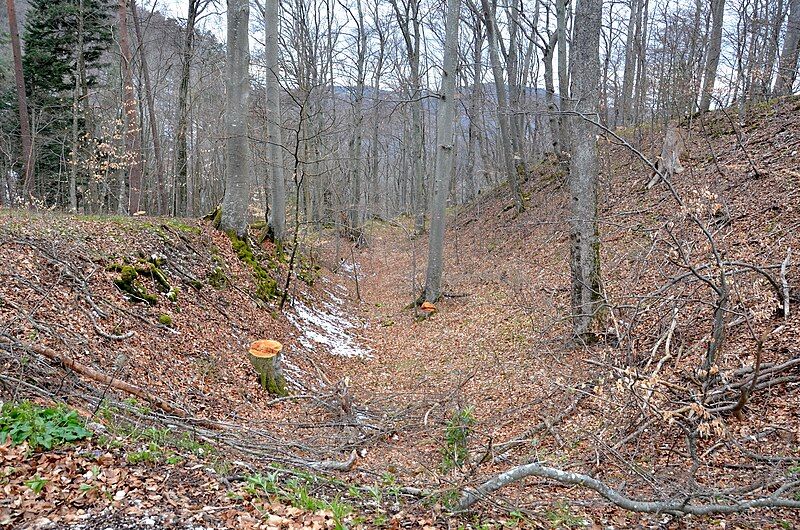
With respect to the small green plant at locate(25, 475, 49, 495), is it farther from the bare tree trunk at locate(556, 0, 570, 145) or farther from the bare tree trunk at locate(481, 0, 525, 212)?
the bare tree trunk at locate(481, 0, 525, 212)

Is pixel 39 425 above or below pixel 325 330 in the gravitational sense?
above

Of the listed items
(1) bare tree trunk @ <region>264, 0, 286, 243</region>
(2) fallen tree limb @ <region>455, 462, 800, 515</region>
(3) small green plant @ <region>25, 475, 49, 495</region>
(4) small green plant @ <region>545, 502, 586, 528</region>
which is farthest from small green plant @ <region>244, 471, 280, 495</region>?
(1) bare tree trunk @ <region>264, 0, 286, 243</region>

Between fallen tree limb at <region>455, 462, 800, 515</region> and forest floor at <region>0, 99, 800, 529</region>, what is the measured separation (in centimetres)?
12

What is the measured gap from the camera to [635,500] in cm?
365

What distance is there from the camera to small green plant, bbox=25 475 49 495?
9.95 ft

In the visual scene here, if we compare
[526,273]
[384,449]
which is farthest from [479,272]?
[384,449]

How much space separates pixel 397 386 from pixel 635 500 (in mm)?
4734

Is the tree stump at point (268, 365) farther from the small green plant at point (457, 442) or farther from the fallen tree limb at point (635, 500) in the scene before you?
the fallen tree limb at point (635, 500)

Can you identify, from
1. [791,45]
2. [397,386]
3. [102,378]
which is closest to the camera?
[102,378]

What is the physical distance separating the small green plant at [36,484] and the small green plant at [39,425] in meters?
0.32

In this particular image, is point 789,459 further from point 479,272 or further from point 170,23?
point 170,23

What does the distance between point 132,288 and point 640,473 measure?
6.78m

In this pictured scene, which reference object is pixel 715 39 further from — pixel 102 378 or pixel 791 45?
pixel 102 378

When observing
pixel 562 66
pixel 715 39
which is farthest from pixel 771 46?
pixel 562 66
